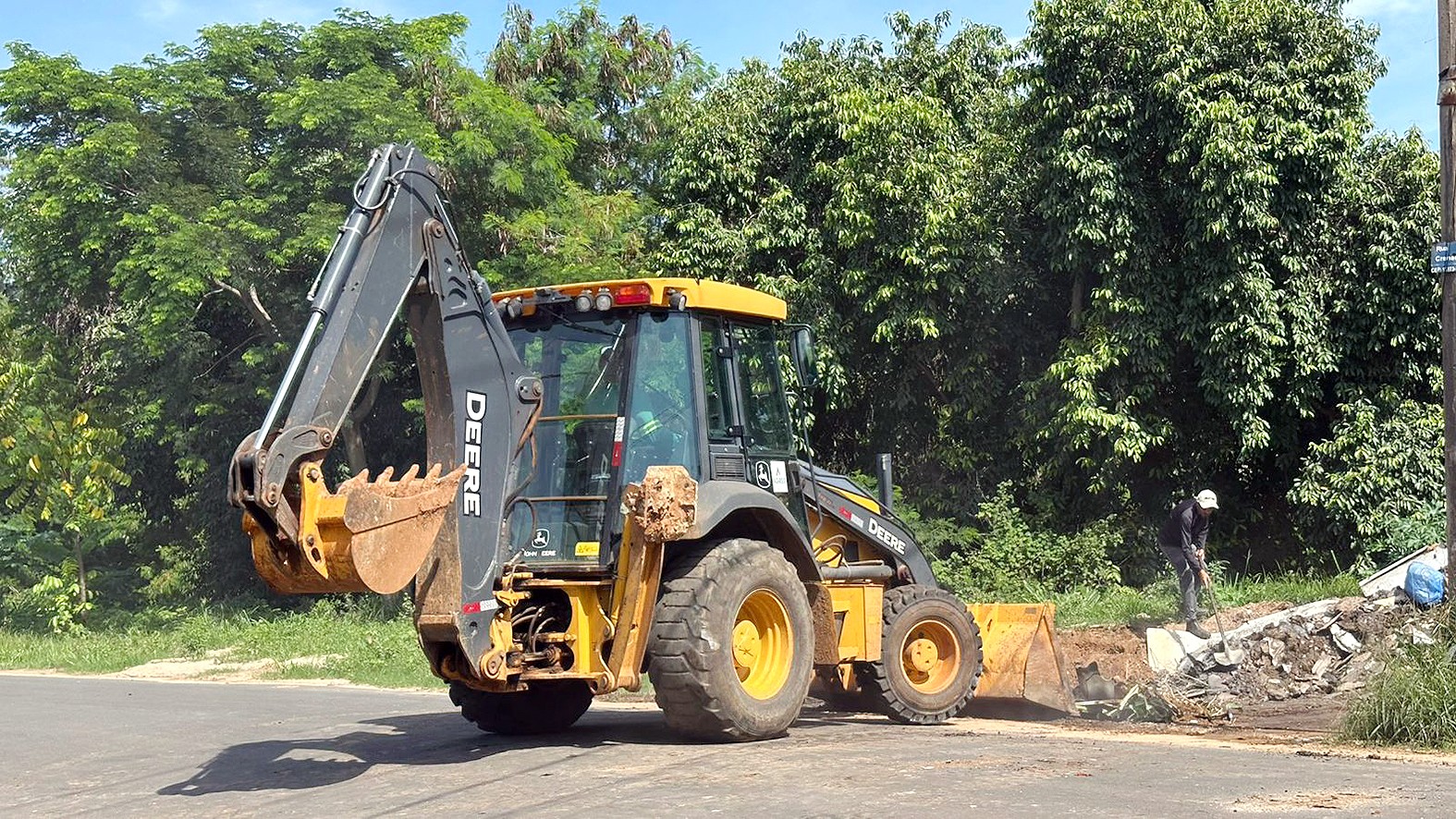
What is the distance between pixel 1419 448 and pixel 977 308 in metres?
6.18

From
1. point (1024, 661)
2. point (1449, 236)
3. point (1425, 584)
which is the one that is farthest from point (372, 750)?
A: point (1425, 584)

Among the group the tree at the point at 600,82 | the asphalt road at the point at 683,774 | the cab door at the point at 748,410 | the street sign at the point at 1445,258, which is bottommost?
the asphalt road at the point at 683,774

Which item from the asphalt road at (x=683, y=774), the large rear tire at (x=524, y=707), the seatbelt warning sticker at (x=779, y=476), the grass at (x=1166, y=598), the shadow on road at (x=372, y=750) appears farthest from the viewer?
the grass at (x=1166, y=598)

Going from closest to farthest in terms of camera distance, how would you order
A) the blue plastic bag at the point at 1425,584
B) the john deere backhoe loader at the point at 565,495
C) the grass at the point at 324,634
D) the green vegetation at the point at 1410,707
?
the john deere backhoe loader at the point at 565,495, the green vegetation at the point at 1410,707, the blue plastic bag at the point at 1425,584, the grass at the point at 324,634

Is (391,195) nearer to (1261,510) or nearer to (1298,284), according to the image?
(1298,284)

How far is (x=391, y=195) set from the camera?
8375 mm

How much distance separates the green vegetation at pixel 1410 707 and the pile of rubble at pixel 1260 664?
182 centimetres

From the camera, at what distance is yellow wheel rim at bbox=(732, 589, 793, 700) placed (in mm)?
9484

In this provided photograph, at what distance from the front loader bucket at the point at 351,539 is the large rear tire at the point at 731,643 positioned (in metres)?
1.68

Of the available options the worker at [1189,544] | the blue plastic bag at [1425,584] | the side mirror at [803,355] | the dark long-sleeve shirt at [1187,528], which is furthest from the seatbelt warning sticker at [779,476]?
the dark long-sleeve shirt at [1187,528]

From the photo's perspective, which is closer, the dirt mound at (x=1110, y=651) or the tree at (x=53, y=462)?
the dirt mound at (x=1110, y=651)

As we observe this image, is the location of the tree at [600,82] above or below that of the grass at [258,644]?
above

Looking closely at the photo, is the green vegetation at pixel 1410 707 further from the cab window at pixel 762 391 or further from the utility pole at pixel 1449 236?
the cab window at pixel 762 391

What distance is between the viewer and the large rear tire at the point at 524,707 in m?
10.2
